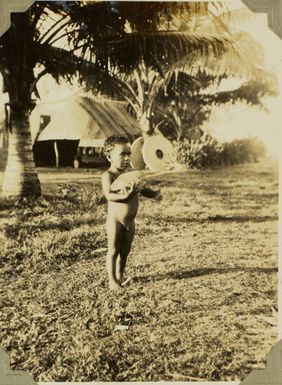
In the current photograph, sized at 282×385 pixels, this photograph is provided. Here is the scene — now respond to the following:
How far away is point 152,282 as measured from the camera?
7.05 feet

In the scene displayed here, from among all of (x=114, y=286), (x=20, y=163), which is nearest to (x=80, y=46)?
(x=20, y=163)

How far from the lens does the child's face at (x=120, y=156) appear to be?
2119 millimetres

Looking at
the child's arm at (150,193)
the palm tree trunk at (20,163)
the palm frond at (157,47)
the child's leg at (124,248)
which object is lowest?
the child's leg at (124,248)

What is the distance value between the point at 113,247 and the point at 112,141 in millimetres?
467

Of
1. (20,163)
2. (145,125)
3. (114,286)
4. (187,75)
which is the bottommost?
(114,286)

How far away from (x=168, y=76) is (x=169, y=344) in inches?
45.8

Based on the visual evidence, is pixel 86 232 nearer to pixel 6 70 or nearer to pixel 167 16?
pixel 6 70

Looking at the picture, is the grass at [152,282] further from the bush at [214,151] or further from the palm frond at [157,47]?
the palm frond at [157,47]

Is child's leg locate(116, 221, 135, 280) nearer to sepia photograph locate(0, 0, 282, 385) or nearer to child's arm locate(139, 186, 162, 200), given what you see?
sepia photograph locate(0, 0, 282, 385)

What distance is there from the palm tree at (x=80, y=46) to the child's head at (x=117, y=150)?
0.93 ft

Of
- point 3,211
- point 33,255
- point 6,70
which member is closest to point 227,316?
point 33,255

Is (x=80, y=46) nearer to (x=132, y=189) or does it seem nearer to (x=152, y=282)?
(x=132, y=189)

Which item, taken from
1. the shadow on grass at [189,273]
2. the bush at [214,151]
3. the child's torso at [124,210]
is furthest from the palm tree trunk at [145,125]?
the shadow on grass at [189,273]

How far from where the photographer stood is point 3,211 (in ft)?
6.92
